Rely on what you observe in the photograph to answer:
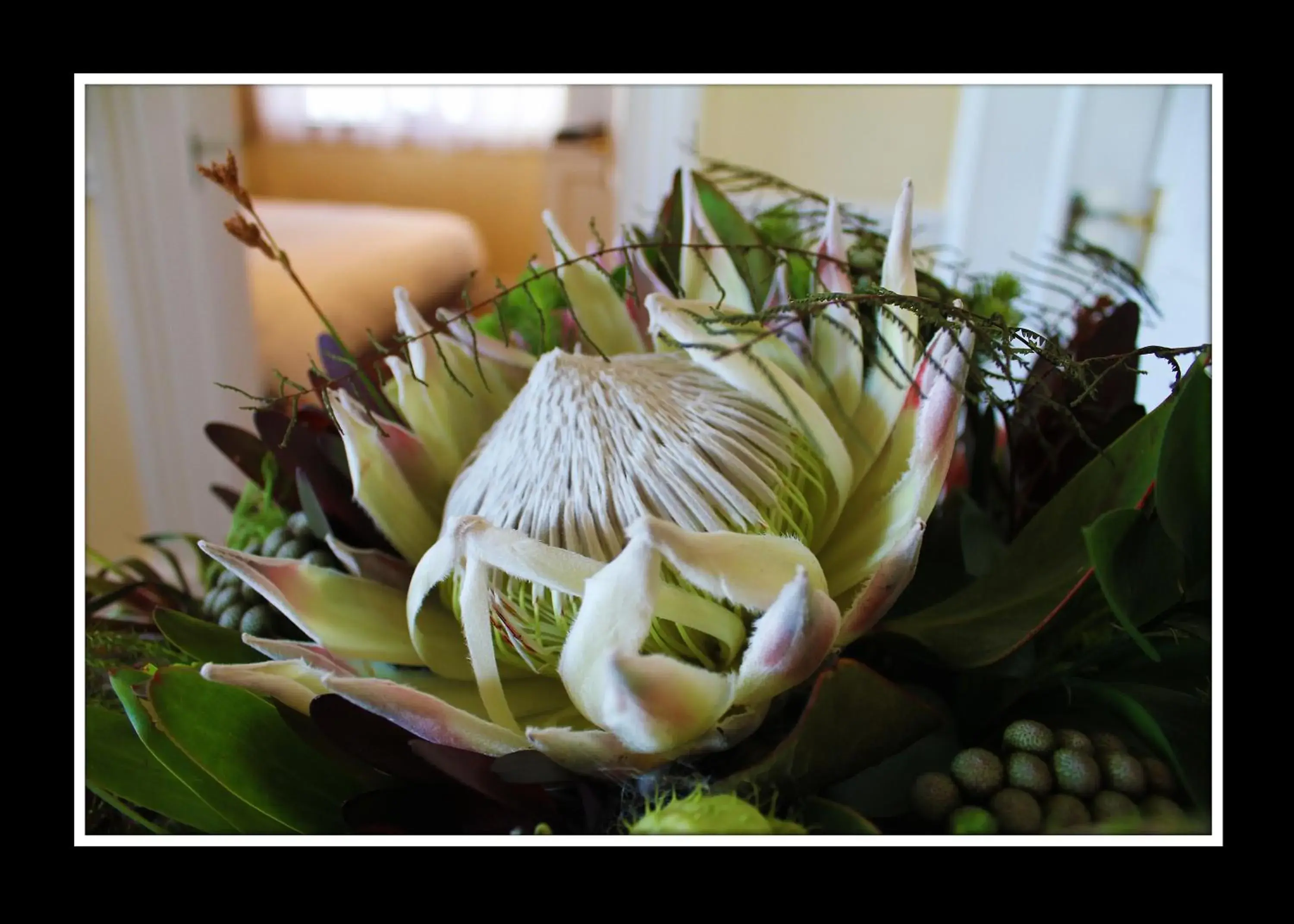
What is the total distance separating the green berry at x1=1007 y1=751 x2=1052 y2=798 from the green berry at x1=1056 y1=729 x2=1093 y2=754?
0.01m

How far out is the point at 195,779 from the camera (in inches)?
11.6

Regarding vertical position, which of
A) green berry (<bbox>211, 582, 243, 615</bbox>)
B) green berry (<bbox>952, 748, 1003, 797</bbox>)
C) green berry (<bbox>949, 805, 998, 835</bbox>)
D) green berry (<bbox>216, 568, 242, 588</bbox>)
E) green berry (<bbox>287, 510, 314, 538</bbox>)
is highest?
green berry (<bbox>287, 510, 314, 538</bbox>)

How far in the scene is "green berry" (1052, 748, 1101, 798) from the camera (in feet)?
0.87

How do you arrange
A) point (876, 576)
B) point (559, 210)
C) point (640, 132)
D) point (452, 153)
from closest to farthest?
point (876, 576), point (640, 132), point (559, 210), point (452, 153)

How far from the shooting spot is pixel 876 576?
0.92ft

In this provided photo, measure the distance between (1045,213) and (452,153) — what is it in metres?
3.91

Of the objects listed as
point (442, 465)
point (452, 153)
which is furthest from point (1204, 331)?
point (452, 153)

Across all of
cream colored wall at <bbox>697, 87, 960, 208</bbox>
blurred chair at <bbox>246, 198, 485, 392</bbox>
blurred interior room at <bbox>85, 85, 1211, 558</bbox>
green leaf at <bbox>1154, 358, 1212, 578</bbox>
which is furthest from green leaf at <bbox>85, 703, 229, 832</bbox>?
cream colored wall at <bbox>697, 87, 960, 208</bbox>

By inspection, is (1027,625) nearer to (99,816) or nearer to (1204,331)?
(1204,331)

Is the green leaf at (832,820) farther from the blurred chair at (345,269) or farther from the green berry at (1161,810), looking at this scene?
the blurred chair at (345,269)

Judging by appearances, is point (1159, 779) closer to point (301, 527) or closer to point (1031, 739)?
point (1031, 739)

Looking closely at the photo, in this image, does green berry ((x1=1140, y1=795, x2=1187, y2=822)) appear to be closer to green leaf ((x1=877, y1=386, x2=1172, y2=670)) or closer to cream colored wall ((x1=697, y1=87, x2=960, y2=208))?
green leaf ((x1=877, y1=386, x2=1172, y2=670))

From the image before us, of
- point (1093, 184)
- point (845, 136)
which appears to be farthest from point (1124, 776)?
point (845, 136)

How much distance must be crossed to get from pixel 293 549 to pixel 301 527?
1cm
